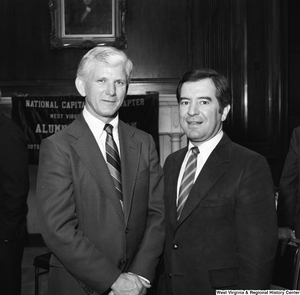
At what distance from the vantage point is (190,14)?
19.5 ft

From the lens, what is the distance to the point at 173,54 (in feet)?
19.6

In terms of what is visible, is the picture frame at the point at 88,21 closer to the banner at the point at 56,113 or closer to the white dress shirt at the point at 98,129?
the banner at the point at 56,113

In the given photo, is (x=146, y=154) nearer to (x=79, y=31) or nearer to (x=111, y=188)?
(x=111, y=188)

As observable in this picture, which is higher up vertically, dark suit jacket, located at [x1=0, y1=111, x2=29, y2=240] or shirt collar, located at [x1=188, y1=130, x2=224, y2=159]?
shirt collar, located at [x1=188, y1=130, x2=224, y2=159]

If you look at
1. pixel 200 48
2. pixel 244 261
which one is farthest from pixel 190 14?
pixel 244 261

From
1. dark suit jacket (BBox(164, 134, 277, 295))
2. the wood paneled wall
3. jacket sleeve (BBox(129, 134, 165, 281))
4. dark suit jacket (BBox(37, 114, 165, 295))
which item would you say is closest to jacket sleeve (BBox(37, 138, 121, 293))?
dark suit jacket (BBox(37, 114, 165, 295))

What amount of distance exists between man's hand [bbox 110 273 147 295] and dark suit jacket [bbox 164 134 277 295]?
147 mm

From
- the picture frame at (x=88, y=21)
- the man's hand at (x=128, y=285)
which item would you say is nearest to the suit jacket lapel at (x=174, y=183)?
the man's hand at (x=128, y=285)

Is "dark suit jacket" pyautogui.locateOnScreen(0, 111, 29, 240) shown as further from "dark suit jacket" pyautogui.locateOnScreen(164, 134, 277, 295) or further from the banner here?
the banner

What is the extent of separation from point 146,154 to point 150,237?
378mm

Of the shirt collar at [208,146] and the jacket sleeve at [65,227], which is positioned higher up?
the shirt collar at [208,146]

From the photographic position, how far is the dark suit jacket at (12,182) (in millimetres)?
2725

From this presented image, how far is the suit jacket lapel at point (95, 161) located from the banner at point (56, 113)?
3.49m

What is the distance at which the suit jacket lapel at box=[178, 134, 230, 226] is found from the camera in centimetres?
195
